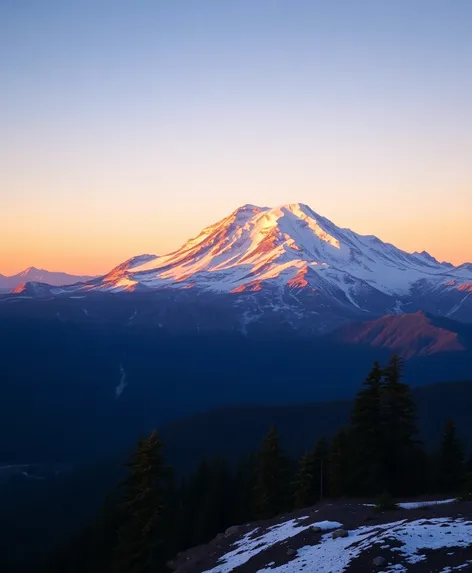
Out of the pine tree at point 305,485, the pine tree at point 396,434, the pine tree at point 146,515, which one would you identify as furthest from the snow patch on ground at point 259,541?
the pine tree at point 305,485

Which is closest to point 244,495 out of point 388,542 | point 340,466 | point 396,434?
point 340,466

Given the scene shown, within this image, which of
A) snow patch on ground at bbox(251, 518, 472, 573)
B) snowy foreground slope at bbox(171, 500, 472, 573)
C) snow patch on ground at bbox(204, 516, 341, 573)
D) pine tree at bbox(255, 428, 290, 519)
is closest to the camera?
snowy foreground slope at bbox(171, 500, 472, 573)

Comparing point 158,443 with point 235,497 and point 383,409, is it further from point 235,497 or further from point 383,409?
point 235,497

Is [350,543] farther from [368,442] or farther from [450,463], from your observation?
[450,463]

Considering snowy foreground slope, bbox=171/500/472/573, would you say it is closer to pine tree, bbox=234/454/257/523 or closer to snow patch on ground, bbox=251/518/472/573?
snow patch on ground, bbox=251/518/472/573

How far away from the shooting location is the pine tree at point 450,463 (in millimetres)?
42188

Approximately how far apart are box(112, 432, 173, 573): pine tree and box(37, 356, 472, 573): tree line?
46 mm

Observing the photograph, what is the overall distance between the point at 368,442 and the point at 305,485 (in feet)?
21.2

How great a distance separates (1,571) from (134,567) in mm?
48968

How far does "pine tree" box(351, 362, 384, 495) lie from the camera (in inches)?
1399

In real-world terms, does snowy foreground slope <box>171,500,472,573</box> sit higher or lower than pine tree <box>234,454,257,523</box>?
higher

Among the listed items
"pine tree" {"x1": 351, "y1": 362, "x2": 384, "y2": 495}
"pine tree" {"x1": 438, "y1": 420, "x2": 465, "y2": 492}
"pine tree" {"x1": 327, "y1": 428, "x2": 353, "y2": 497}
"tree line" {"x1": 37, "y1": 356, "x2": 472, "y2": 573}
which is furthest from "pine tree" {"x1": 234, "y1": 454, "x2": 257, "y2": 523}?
"pine tree" {"x1": 438, "y1": 420, "x2": 465, "y2": 492}

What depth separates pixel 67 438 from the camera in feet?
601

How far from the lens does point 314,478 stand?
1610 inches
